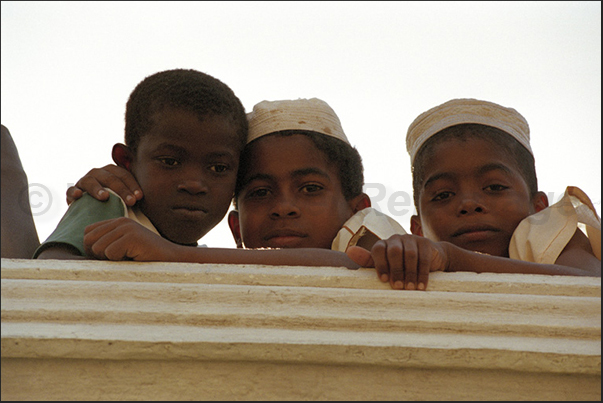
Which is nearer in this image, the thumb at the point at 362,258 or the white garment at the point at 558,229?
the thumb at the point at 362,258

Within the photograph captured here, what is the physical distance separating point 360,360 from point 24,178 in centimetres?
157

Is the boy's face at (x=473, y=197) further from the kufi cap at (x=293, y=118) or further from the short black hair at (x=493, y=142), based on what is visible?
the kufi cap at (x=293, y=118)

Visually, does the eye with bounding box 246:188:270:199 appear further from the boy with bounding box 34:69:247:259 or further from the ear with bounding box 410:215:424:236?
the ear with bounding box 410:215:424:236

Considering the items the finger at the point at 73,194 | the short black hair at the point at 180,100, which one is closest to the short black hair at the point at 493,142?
the short black hair at the point at 180,100

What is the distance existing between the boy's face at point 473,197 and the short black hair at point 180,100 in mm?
924

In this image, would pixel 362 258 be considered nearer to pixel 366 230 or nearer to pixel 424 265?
pixel 424 265

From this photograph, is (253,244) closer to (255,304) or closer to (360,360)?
(255,304)

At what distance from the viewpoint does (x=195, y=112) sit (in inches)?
104

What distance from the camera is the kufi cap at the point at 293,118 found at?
116 inches

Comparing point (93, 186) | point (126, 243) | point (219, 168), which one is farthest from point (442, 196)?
point (126, 243)

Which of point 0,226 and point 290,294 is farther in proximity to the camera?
point 0,226

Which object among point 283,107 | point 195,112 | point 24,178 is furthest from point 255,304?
point 283,107

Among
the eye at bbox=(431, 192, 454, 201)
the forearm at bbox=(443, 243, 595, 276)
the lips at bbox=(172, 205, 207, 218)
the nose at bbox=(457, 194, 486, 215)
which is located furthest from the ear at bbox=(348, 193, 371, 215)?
the forearm at bbox=(443, 243, 595, 276)

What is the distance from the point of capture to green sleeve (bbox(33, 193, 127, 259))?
77.3 inches
